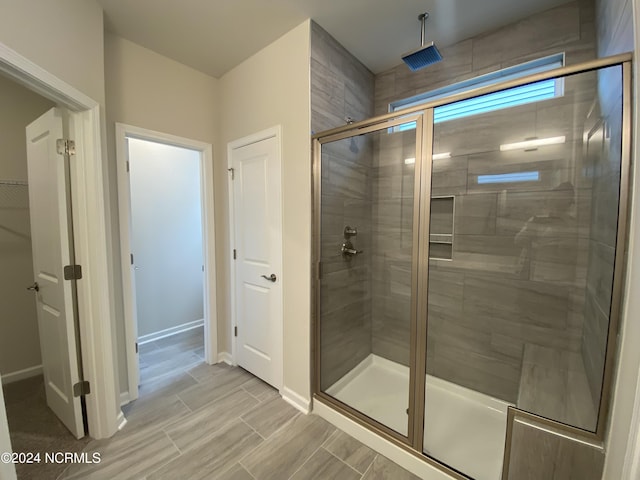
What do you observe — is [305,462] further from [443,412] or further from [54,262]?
[54,262]

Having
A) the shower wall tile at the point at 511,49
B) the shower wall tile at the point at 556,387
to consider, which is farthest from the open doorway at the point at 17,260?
the shower wall tile at the point at 556,387

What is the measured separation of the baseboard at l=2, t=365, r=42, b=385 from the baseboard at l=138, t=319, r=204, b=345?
2.73ft

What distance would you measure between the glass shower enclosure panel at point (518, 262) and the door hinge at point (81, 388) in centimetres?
227

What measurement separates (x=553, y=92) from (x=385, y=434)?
2.51 meters

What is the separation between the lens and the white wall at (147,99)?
1.94 metres

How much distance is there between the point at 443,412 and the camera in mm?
1952

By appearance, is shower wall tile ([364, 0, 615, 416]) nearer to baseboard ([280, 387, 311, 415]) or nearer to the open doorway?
baseboard ([280, 387, 311, 415])

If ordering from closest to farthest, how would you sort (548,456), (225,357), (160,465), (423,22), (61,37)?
(548,456) → (61,37) → (160,465) → (423,22) → (225,357)

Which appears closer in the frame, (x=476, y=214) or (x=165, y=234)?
(x=476, y=214)

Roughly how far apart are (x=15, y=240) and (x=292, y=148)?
2736mm

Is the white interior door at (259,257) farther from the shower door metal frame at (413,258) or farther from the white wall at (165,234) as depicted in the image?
the white wall at (165,234)

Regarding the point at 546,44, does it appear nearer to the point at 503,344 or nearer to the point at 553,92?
the point at 553,92

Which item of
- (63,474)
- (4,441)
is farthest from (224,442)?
(4,441)

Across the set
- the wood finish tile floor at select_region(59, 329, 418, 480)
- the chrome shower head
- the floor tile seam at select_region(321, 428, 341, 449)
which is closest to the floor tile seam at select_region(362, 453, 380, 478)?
the wood finish tile floor at select_region(59, 329, 418, 480)
